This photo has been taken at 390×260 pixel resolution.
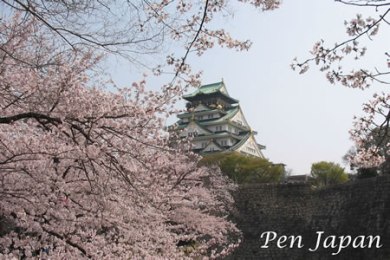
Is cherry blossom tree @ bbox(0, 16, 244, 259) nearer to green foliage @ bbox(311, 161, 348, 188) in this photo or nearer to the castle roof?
green foliage @ bbox(311, 161, 348, 188)

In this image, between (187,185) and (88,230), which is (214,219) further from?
(88,230)

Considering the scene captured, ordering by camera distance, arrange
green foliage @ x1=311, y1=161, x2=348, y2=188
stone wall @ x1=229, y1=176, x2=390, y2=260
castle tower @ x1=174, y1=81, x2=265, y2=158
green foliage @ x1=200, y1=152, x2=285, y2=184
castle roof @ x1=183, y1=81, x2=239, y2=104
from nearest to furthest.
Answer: stone wall @ x1=229, y1=176, x2=390, y2=260, green foliage @ x1=311, y1=161, x2=348, y2=188, green foliage @ x1=200, y1=152, x2=285, y2=184, castle tower @ x1=174, y1=81, x2=265, y2=158, castle roof @ x1=183, y1=81, x2=239, y2=104

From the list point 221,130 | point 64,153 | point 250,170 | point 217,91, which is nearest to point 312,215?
point 64,153

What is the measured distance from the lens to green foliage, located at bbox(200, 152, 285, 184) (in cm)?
2595

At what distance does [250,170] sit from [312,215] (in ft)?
39.8

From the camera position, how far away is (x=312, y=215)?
45.6 ft

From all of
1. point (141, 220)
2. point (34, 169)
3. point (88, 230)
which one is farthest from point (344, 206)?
point (34, 169)

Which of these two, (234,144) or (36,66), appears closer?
(36,66)

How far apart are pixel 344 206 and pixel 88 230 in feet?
30.9

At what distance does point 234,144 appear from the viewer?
40781mm

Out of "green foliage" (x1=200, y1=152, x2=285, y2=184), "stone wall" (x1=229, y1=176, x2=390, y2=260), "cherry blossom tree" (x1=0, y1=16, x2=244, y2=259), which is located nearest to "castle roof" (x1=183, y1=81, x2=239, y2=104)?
"green foliage" (x1=200, y1=152, x2=285, y2=184)

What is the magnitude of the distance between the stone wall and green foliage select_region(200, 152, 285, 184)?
10.5 metres

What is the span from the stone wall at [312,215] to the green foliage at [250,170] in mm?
10502

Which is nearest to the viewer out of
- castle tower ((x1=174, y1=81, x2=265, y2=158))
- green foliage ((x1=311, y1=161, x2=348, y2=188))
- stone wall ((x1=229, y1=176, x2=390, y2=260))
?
stone wall ((x1=229, y1=176, x2=390, y2=260))
